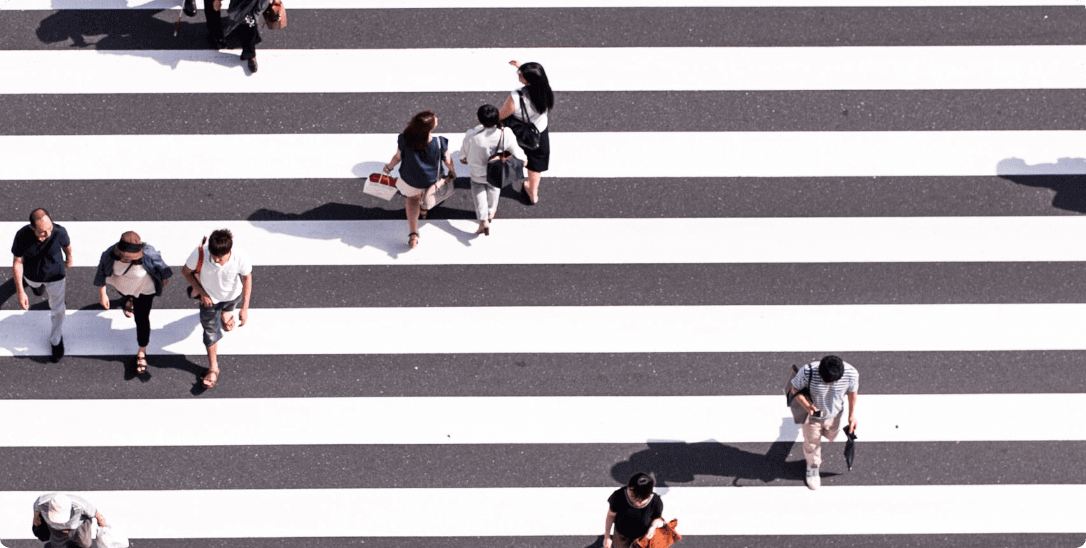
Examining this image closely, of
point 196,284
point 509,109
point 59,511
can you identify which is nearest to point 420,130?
point 509,109

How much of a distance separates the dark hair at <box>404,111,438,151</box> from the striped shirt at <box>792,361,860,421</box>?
3372 mm

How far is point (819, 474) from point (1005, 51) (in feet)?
13.8

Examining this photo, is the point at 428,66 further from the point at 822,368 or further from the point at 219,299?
the point at 822,368

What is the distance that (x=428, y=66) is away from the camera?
30.0ft

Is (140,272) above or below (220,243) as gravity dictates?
below

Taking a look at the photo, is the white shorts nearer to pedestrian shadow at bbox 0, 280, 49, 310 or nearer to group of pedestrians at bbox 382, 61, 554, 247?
group of pedestrians at bbox 382, 61, 554, 247

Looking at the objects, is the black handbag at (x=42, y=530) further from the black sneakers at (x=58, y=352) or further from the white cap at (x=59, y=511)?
the black sneakers at (x=58, y=352)

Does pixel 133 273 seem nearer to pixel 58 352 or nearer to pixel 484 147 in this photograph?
pixel 58 352

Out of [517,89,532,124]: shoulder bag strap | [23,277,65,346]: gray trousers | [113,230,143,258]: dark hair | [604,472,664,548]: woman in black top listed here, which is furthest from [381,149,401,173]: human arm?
[604,472,664,548]: woman in black top

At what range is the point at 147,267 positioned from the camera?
7.66 m

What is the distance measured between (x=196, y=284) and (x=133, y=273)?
482 mm

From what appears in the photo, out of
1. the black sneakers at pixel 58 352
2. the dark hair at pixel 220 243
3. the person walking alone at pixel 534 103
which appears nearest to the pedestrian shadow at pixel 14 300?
the black sneakers at pixel 58 352

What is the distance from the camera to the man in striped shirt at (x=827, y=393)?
7.28 m

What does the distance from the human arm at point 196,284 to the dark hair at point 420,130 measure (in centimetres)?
190
